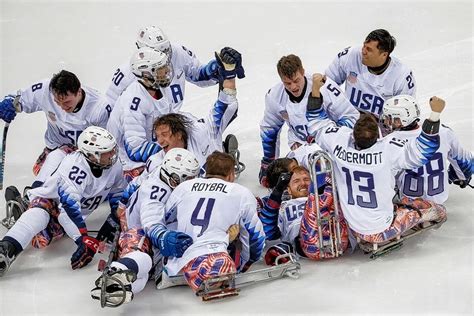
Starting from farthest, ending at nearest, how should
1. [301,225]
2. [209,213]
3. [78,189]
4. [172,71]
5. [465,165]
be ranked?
[172,71] → [465,165] → [78,189] → [301,225] → [209,213]

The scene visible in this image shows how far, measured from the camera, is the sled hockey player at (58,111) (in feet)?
24.1

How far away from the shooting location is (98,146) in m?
6.82

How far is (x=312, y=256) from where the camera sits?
21.8ft

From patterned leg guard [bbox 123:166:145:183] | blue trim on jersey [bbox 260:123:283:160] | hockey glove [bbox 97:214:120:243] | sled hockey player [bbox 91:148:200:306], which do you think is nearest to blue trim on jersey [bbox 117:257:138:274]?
sled hockey player [bbox 91:148:200:306]

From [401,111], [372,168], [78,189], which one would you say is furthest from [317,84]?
[78,189]

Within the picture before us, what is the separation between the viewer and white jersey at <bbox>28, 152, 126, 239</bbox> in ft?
22.3

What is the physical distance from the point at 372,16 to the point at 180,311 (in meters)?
5.74

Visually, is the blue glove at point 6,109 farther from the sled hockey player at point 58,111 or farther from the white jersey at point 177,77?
the white jersey at point 177,77

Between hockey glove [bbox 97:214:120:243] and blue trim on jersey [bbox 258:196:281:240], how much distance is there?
35.9 inches

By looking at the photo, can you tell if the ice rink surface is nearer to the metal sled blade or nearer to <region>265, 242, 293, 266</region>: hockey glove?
the metal sled blade

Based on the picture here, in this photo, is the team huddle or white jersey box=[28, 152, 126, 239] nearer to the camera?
the team huddle

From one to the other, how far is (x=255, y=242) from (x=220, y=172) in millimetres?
451

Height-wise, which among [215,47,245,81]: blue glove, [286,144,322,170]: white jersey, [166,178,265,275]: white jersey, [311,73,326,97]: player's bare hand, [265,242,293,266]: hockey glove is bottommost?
[265,242,293,266]: hockey glove

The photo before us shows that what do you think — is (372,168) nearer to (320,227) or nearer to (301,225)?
(320,227)
